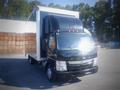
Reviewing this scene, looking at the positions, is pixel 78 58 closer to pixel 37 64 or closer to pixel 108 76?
pixel 108 76

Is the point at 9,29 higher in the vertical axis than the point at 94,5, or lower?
lower

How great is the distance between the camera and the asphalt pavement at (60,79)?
2059mm

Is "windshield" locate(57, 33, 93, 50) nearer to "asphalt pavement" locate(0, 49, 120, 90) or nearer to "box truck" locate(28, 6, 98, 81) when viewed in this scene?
"box truck" locate(28, 6, 98, 81)

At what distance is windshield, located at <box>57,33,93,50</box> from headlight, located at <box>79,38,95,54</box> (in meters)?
0.02

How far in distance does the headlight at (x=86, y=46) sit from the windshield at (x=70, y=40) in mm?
23

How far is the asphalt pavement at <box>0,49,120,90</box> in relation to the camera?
2059mm

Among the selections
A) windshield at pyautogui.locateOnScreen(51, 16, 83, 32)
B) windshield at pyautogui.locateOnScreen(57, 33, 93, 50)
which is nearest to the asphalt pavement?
windshield at pyautogui.locateOnScreen(57, 33, 93, 50)

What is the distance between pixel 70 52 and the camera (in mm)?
2229

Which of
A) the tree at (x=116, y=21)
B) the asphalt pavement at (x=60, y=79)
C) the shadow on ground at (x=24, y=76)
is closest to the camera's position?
the tree at (x=116, y=21)

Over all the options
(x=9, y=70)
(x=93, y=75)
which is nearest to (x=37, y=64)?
(x=9, y=70)

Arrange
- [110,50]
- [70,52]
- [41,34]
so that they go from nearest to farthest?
[110,50] < [70,52] < [41,34]

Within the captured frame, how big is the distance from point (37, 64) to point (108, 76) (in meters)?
0.99

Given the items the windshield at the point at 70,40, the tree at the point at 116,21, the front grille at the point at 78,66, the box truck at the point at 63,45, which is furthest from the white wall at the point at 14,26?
the tree at the point at 116,21

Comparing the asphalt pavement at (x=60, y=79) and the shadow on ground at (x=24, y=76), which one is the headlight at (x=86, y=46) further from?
the shadow on ground at (x=24, y=76)
